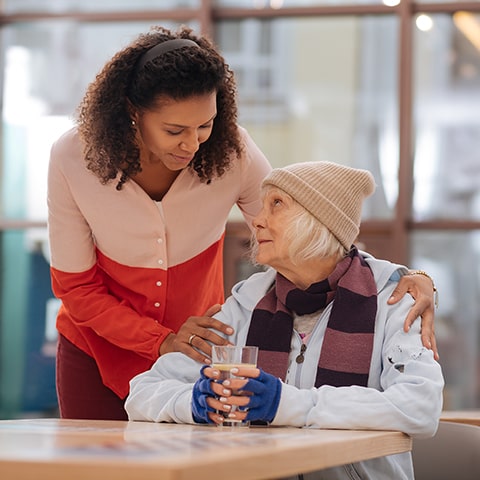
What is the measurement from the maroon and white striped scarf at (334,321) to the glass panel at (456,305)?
14.1ft

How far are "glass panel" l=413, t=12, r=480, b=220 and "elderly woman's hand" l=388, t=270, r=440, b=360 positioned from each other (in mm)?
4457

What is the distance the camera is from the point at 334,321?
213cm

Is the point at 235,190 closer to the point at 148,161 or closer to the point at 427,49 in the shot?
the point at 148,161

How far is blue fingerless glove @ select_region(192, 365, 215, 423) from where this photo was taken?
6.23 feet

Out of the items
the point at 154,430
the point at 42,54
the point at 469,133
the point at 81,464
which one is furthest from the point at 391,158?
the point at 81,464

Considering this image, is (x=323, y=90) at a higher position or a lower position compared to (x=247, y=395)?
higher

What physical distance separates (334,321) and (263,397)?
1.18ft

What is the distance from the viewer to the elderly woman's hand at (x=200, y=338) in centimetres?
221

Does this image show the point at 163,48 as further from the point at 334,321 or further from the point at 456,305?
the point at 456,305

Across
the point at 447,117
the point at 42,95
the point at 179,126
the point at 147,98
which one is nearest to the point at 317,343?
the point at 179,126

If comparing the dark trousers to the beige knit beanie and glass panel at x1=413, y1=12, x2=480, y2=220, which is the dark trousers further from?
glass panel at x1=413, y1=12, x2=480, y2=220

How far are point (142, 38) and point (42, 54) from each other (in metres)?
4.82

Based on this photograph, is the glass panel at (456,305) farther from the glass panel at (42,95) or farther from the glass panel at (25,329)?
the glass panel at (25,329)

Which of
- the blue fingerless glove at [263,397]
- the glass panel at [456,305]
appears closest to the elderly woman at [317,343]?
the blue fingerless glove at [263,397]
